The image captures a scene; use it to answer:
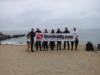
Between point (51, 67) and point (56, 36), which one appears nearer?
point (51, 67)

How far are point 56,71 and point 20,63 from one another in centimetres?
386

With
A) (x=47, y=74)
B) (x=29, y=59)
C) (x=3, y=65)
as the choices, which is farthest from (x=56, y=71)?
(x=29, y=59)

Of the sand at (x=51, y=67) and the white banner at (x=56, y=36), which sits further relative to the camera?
the white banner at (x=56, y=36)

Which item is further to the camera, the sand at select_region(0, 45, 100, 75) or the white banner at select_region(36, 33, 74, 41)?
the white banner at select_region(36, 33, 74, 41)

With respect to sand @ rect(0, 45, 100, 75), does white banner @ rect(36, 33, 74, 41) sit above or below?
above

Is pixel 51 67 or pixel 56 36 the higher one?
pixel 56 36

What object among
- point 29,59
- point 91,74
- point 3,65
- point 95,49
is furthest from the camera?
point 95,49

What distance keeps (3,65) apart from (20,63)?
3.91 feet

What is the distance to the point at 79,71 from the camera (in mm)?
17781

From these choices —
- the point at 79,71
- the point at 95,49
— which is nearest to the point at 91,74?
the point at 79,71

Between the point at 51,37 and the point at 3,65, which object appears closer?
the point at 3,65

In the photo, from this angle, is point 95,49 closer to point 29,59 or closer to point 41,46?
point 41,46

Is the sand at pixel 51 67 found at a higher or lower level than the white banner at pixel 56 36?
Result: lower

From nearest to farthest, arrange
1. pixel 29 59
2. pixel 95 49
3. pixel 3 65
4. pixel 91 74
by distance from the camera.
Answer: pixel 91 74 < pixel 3 65 < pixel 29 59 < pixel 95 49
